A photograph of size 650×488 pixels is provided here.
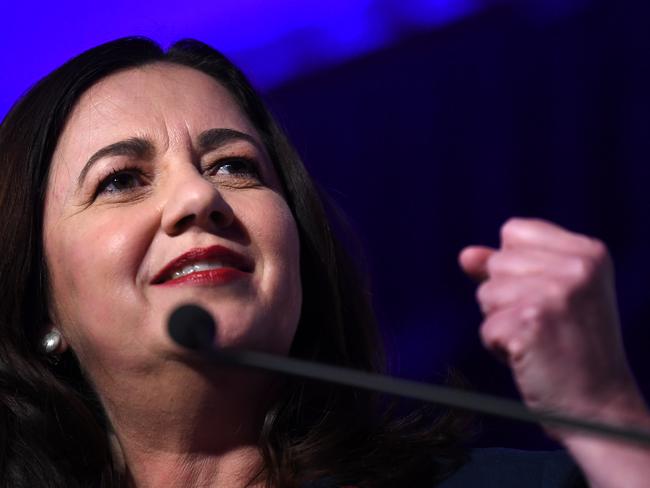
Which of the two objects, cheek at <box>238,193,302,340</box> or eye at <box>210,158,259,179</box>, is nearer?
cheek at <box>238,193,302,340</box>

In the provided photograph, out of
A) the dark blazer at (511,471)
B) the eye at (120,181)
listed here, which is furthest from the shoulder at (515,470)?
the eye at (120,181)

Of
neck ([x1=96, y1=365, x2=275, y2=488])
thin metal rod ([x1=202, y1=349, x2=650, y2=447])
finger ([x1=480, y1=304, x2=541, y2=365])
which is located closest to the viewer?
thin metal rod ([x1=202, y1=349, x2=650, y2=447])

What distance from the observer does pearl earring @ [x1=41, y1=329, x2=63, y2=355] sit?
1.58m

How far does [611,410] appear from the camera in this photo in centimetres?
98

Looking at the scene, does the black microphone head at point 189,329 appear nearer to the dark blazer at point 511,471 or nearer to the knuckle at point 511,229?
the knuckle at point 511,229

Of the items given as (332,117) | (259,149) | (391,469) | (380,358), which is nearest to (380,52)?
(332,117)

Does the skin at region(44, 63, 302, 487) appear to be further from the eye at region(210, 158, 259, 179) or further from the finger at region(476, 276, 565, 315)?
the finger at region(476, 276, 565, 315)

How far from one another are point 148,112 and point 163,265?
0.93 ft

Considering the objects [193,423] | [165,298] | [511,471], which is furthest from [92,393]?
[511,471]

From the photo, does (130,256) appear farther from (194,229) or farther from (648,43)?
(648,43)

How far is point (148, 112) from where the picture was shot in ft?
5.03

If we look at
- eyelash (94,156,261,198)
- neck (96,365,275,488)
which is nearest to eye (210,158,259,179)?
eyelash (94,156,261,198)

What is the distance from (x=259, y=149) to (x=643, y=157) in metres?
0.72

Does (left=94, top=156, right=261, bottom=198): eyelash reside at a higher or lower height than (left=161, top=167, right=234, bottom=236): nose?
higher
